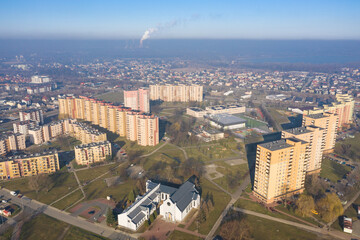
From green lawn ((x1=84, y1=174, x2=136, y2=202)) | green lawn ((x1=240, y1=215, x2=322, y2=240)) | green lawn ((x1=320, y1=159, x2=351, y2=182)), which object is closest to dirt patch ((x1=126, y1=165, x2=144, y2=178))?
green lawn ((x1=84, y1=174, x2=136, y2=202))

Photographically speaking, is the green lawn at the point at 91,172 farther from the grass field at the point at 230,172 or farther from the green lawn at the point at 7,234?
the grass field at the point at 230,172

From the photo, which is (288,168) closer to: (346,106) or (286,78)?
(346,106)

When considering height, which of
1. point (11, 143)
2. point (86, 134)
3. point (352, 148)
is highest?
point (86, 134)

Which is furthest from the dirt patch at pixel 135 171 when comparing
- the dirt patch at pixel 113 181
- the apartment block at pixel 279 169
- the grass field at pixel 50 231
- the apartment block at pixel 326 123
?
the apartment block at pixel 326 123

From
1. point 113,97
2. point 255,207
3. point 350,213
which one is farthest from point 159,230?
point 113,97

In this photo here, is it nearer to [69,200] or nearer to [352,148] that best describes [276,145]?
[69,200]
